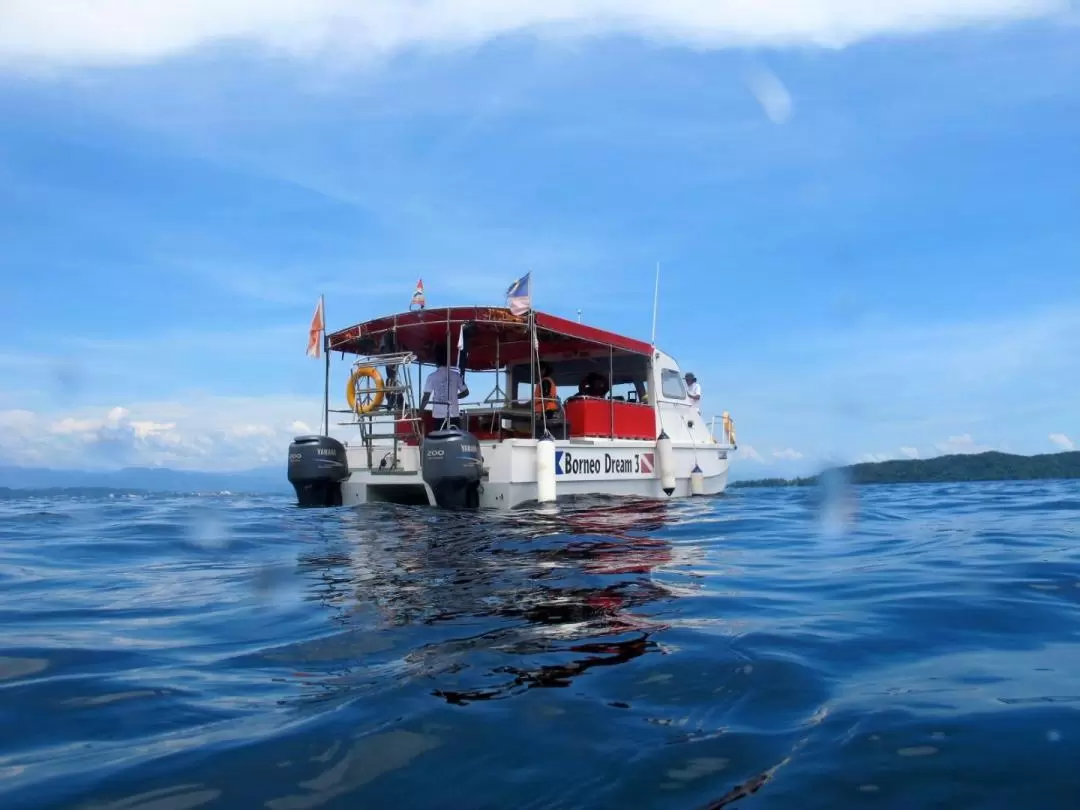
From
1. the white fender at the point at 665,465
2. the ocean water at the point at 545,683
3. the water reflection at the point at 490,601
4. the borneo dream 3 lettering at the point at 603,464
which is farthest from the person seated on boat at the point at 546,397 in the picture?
the ocean water at the point at 545,683

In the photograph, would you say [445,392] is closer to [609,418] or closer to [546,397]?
[546,397]

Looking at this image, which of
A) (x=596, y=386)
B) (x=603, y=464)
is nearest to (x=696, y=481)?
(x=596, y=386)

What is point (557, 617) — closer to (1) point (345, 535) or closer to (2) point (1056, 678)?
(2) point (1056, 678)

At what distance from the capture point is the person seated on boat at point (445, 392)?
11.1 meters

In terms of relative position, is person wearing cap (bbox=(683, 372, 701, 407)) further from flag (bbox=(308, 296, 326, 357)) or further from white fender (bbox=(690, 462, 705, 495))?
flag (bbox=(308, 296, 326, 357))

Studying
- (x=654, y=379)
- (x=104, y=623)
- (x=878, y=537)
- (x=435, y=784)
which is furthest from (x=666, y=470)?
(x=435, y=784)

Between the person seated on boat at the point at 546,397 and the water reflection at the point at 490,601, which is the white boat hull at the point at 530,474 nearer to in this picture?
the person seated on boat at the point at 546,397

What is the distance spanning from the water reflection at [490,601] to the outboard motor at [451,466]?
1.99 meters

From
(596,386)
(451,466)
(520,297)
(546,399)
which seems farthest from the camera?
(596,386)

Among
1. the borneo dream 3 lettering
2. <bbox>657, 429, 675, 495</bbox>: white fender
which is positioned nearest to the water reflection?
the borneo dream 3 lettering

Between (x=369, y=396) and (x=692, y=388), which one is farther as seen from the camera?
(x=692, y=388)

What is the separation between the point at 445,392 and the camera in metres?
11.5

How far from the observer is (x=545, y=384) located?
42.6ft

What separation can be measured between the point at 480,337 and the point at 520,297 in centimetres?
222
